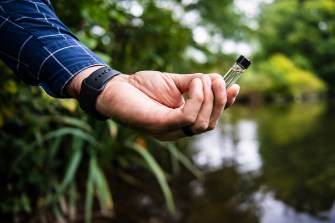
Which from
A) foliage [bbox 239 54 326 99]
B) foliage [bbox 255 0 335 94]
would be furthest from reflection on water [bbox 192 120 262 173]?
foliage [bbox 255 0 335 94]

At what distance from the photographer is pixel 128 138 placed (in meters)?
3.33

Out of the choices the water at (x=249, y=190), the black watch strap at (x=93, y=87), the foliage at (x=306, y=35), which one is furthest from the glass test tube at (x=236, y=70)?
the foliage at (x=306, y=35)

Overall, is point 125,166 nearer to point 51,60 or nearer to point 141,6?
point 141,6

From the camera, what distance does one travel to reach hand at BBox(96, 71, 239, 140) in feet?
2.38

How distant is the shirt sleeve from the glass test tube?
0.33 meters

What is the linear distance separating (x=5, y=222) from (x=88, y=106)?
195 cm

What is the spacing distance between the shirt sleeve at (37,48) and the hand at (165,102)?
0.10 m

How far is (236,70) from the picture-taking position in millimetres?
762

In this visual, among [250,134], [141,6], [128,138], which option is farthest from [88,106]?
[250,134]

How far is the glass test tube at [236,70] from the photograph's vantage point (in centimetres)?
76

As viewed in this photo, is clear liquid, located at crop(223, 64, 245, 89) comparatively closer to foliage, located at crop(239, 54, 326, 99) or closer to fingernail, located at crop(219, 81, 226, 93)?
fingernail, located at crop(219, 81, 226, 93)

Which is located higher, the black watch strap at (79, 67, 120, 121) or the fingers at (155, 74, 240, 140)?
the fingers at (155, 74, 240, 140)

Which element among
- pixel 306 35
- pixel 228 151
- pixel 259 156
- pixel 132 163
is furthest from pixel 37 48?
pixel 306 35

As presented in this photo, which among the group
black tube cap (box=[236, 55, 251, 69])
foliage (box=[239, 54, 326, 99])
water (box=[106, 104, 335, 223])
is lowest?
foliage (box=[239, 54, 326, 99])
